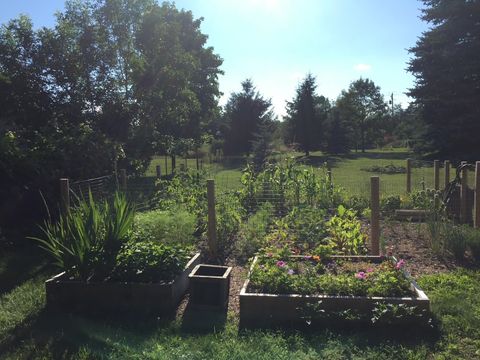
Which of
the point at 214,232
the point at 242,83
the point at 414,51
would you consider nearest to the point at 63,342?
the point at 214,232

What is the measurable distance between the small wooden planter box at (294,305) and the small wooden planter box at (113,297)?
2.72 feet

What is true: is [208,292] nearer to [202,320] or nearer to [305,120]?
[202,320]

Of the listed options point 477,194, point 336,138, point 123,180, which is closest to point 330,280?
point 477,194

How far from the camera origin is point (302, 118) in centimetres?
3556

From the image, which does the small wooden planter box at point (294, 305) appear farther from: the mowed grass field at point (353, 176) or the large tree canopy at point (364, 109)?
the large tree canopy at point (364, 109)

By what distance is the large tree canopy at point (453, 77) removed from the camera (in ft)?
71.3

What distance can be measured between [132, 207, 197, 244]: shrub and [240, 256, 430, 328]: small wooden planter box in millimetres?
1900

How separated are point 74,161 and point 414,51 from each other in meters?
22.2

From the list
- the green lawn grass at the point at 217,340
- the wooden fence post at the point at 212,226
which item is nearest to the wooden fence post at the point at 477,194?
the green lawn grass at the point at 217,340

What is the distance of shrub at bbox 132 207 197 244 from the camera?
577 centimetres

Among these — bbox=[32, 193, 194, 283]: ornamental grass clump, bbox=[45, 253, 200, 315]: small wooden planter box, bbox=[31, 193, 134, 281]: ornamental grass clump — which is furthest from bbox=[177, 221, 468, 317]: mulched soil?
bbox=[31, 193, 134, 281]: ornamental grass clump

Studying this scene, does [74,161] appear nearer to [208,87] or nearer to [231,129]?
[208,87]

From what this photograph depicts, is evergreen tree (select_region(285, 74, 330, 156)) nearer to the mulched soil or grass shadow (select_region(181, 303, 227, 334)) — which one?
the mulched soil

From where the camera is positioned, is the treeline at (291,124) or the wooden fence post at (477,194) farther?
the treeline at (291,124)
